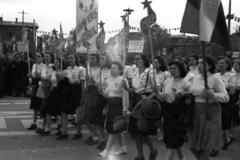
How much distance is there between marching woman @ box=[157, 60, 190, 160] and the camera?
559 centimetres

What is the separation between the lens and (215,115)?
5.46 m

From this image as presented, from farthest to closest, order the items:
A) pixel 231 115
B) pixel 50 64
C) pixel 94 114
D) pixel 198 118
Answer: pixel 50 64 < pixel 231 115 < pixel 94 114 < pixel 198 118

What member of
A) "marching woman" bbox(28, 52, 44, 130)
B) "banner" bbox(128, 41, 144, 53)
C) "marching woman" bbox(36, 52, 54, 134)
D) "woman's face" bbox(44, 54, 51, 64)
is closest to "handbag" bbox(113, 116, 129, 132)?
"marching woman" bbox(36, 52, 54, 134)

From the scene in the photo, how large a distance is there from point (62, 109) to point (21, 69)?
986cm

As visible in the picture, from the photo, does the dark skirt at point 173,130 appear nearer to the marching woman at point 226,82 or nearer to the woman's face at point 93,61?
the marching woman at point 226,82

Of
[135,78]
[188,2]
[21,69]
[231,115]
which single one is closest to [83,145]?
[135,78]

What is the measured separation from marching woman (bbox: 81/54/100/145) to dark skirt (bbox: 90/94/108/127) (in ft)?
0.14

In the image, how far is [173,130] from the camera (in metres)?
5.62

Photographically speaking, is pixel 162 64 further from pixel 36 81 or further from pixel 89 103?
pixel 36 81

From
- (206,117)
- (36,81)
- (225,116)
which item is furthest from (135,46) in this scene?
(206,117)

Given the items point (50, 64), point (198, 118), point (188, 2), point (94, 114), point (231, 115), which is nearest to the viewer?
point (188, 2)

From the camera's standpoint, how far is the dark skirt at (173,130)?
5.58 meters

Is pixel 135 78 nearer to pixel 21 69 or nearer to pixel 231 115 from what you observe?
pixel 231 115

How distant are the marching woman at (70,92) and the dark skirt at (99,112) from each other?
979mm
